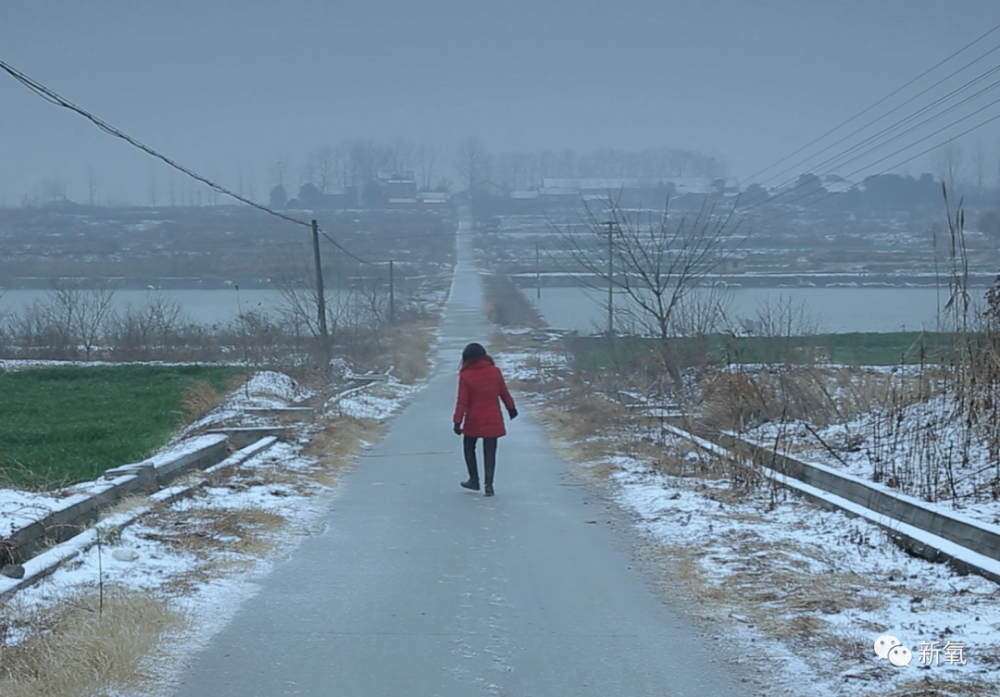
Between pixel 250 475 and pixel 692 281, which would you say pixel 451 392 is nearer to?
pixel 692 281

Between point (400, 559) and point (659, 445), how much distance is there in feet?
26.1

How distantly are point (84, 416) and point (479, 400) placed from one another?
46.6 feet

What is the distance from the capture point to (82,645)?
5961mm

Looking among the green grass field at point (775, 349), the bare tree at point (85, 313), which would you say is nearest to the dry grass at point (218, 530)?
the green grass field at point (775, 349)

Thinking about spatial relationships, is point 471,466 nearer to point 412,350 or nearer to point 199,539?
point 199,539

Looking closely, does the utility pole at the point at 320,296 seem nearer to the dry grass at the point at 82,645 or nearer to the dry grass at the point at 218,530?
the dry grass at the point at 218,530

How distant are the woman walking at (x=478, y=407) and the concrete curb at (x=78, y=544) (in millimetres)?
3209

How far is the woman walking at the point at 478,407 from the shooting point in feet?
41.5

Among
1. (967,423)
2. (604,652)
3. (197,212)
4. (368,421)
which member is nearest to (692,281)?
(368,421)

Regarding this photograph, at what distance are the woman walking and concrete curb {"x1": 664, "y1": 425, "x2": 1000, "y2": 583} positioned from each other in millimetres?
3097

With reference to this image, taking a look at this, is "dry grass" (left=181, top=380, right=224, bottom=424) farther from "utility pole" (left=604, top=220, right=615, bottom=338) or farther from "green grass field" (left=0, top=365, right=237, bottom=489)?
"utility pole" (left=604, top=220, right=615, bottom=338)

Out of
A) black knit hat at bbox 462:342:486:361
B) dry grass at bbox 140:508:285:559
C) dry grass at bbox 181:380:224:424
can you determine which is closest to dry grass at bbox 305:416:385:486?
black knit hat at bbox 462:342:486:361

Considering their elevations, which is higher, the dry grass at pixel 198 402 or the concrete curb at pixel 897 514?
the concrete curb at pixel 897 514

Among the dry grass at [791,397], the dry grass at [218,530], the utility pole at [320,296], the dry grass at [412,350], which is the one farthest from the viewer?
the dry grass at [412,350]
